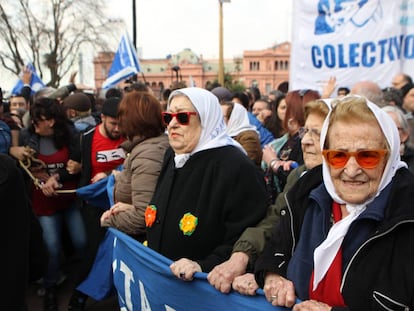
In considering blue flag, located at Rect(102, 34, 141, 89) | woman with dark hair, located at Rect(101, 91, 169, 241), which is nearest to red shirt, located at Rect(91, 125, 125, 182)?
woman with dark hair, located at Rect(101, 91, 169, 241)

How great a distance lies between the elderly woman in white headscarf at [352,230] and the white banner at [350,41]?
4.21 m

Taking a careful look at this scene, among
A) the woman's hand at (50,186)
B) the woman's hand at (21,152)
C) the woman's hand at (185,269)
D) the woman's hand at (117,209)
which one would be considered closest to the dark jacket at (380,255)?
the woman's hand at (185,269)

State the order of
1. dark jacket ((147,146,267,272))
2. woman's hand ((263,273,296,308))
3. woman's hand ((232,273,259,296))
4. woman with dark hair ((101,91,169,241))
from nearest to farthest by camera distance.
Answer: woman's hand ((263,273,296,308)) → woman's hand ((232,273,259,296)) → dark jacket ((147,146,267,272)) → woman with dark hair ((101,91,169,241))

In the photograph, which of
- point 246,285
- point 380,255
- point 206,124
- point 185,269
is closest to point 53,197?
point 206,124

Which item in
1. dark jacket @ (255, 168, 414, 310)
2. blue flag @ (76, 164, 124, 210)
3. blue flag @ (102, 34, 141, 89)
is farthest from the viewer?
blue flag @ (102, 34, 141, 89)

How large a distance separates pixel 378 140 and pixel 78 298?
11.0ft

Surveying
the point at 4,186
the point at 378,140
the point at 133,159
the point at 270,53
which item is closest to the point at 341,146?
the point at 378,140

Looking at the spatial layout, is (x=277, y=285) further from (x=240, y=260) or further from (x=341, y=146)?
(x=341, y=146)

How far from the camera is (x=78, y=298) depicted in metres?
4.19

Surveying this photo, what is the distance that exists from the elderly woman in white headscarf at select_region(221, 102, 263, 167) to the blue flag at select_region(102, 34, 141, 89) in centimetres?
504

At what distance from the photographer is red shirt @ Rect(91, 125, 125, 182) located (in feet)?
14.1

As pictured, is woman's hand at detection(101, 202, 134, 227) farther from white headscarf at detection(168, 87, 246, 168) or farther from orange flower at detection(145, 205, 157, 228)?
white headscarf at detection(168, 87, 246, 168)

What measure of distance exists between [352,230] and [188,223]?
985 millimetres

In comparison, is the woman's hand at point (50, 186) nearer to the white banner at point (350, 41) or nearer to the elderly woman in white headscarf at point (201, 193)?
the elderly woman in white headscarf at point (201, 193)
